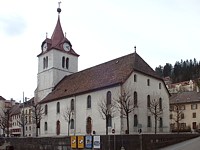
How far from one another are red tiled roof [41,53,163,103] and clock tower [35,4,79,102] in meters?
4.35

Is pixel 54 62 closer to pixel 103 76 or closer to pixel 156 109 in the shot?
pixel 103 76

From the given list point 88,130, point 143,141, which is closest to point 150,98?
point 88,130

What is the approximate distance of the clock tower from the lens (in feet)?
235

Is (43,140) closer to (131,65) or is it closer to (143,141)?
(143,141)

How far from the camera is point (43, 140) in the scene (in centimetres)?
4309

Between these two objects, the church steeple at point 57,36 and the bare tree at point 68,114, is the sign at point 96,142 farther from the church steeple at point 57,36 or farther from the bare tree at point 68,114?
the church steeple at point 57,36

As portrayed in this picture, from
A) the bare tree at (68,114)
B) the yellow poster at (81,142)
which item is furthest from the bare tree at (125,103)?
the bare tree at (68,114)

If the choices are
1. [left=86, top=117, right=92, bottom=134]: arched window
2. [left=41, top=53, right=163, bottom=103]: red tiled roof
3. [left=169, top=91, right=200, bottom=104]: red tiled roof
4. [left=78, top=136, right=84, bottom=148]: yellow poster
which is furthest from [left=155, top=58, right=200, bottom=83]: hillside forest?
[left=78, top=136, right=84, bottom=148]: yellow poster

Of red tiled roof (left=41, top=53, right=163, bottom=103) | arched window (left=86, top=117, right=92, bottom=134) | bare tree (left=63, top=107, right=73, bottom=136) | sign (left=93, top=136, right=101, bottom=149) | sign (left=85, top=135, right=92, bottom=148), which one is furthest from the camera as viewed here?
bare tree (left=63, top=107, right=73, bottom=136)

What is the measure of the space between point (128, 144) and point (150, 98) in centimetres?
2139

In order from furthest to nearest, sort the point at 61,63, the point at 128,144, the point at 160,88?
1. the point at 61,63
2. the point at 160,88
3. the point at 128,144

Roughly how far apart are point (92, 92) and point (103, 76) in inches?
148

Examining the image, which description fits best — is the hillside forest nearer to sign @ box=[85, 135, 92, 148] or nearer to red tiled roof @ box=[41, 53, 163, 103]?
red tiled roof @ box=[41, 53, 163, 103]

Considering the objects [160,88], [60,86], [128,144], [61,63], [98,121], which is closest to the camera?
[128,144]
